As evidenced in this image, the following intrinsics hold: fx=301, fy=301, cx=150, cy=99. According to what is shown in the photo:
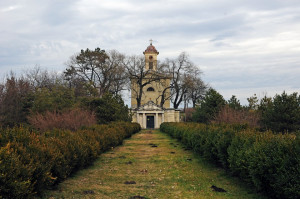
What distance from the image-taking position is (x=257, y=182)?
7484mm

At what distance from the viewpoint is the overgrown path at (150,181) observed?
7.87 meters

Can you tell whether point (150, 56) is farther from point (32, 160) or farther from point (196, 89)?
point (32, 160)

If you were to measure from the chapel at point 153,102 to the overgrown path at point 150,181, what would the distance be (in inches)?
1599

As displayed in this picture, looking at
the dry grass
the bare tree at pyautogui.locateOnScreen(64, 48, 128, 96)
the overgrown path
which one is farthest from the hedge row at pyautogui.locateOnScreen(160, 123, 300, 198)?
the bare tree at pyautogui.locateOnScreen(64, 48, 128, 96)

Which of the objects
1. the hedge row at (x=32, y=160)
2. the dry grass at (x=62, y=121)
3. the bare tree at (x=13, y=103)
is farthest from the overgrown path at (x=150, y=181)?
the bare tree at (x=13, y=103)

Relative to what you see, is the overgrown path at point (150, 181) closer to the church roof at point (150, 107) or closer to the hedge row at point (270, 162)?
the hedge row at point (270, 162)

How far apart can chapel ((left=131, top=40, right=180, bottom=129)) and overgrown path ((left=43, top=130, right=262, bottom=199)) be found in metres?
40.6

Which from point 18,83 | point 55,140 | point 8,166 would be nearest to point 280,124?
point 55,140

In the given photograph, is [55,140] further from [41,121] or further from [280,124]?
[280,124]

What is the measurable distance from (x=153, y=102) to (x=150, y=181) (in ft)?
150

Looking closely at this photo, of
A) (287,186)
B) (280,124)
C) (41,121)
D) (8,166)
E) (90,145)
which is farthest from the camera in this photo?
(280,124)

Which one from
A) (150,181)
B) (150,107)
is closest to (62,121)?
(150,181)

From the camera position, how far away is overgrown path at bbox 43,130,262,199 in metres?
7.87

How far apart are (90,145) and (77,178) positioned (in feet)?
6.75
